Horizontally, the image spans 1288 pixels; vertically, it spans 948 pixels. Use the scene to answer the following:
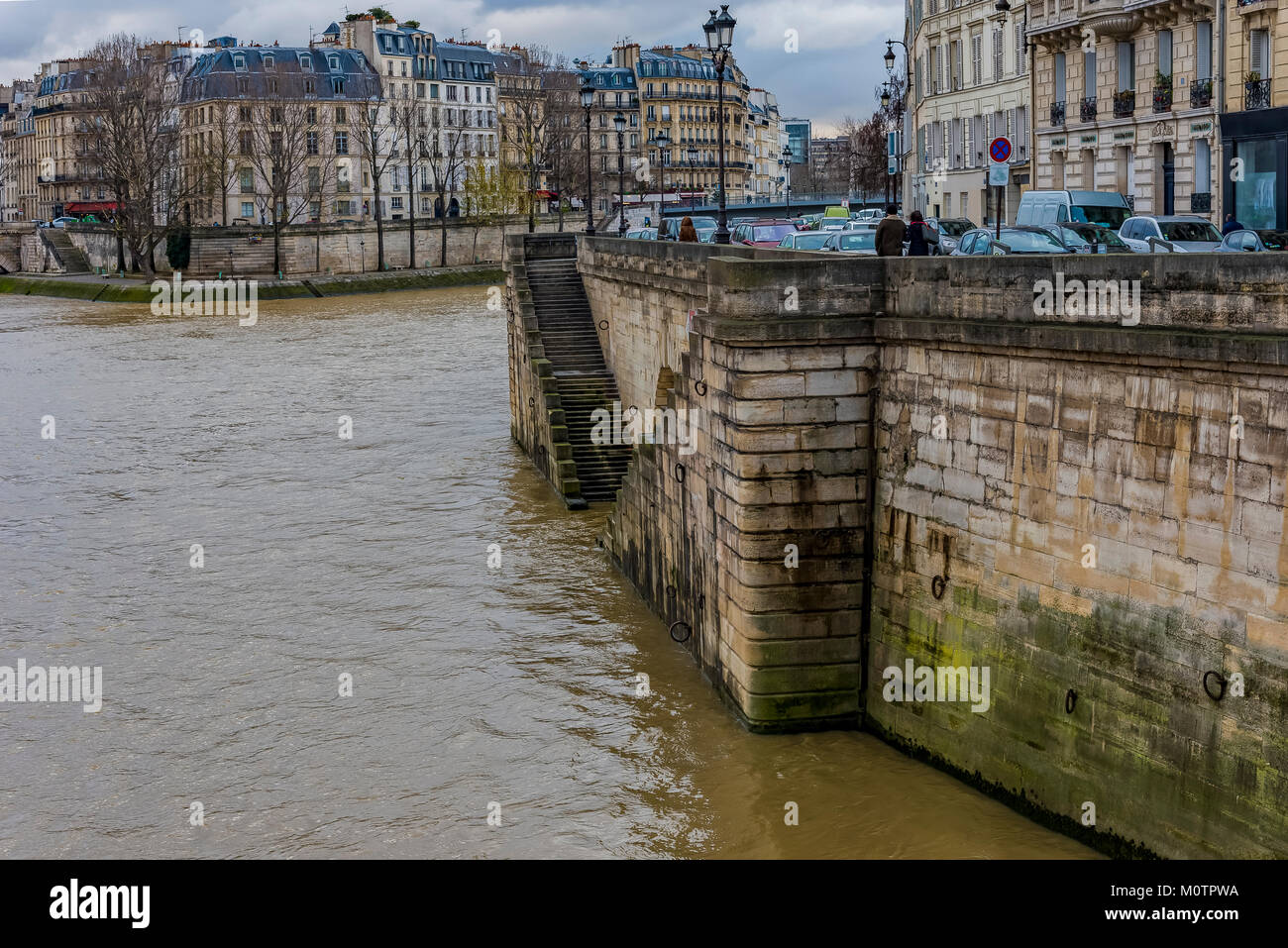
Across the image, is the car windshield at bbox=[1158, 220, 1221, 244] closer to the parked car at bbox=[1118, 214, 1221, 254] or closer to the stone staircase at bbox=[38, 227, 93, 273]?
the parked car at bbox=[1118, 214, 1221, 254]

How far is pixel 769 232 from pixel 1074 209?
31.8ft

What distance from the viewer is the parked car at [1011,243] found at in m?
23.2

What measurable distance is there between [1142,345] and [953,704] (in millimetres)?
3807

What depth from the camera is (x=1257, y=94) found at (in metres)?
31.4

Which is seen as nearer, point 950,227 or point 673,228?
point 950,227

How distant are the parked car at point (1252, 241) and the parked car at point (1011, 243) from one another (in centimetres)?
242

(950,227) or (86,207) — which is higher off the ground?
(86,207)

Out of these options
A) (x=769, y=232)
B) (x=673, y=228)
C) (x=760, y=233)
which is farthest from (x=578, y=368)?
(x=673, y=228)

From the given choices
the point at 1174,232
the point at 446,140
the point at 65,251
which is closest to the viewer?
the point at 1174,232

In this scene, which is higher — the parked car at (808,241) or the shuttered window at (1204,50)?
the shuttered window at (1204,50)

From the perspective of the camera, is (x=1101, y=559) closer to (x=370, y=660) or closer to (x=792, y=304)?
(x=792, y=304)

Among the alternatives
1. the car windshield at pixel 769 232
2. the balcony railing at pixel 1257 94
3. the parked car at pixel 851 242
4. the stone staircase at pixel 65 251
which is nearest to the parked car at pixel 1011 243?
the parked car at pixel 851 242

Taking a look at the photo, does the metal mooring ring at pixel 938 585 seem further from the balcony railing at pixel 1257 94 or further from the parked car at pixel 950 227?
the balcony railing at pixel 1257 94

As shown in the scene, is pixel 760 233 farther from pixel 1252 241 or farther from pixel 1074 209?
pixel 1252 241
